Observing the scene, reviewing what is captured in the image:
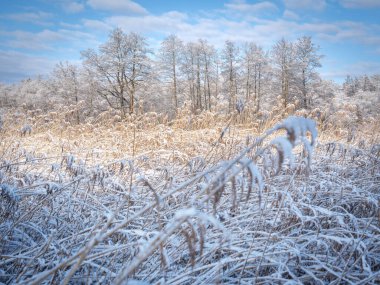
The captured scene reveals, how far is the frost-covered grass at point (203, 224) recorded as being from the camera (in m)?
0.70

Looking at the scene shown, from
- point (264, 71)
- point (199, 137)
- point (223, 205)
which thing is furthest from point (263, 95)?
point (223, 205)

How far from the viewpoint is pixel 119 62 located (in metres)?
22.5

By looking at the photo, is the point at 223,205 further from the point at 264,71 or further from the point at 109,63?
the point at 264,71

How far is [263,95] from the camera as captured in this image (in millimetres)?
30469

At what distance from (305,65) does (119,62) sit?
18.5 meters

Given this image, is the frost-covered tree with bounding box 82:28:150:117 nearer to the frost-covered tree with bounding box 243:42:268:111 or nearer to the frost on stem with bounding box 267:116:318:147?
the frost-covered tree with bounding box 243:42:268:111

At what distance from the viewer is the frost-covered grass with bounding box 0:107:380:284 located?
0.70 m

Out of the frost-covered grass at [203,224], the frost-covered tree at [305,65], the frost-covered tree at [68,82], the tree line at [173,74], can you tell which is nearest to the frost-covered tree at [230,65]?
the tree line at [173,74]

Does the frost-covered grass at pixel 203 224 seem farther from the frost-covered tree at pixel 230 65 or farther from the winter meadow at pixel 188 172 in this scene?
the frost-covered tree at pixel 230 65

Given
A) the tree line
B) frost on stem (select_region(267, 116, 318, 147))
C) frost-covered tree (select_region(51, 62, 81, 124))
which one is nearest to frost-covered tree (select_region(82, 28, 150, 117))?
the tree line

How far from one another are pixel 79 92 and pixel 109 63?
6640 millimetres

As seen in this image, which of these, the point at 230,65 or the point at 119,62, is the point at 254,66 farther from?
the point at 119,62

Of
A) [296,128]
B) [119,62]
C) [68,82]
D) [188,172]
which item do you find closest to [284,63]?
[119,62]

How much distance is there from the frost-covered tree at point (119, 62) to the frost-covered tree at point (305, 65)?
15647 millimetres
